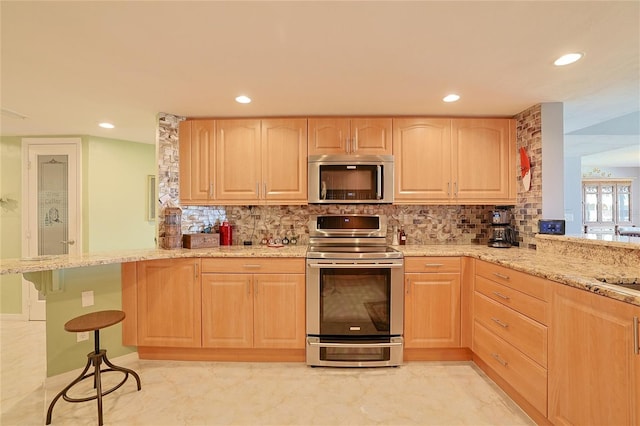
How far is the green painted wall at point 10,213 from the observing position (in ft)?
11.1

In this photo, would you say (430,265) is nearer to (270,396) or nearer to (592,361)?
(592,361)

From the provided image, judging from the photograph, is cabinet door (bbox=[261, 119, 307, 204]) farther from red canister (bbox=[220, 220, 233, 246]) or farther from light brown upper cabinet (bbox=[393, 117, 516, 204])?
light brown upper cabinet (bbox=[393, 117, 516, 204])

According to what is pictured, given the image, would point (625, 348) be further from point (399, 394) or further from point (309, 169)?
point (309, 169)

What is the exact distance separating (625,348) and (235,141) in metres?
2.93

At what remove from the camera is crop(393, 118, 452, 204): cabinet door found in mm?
2771

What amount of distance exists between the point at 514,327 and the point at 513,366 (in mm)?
247

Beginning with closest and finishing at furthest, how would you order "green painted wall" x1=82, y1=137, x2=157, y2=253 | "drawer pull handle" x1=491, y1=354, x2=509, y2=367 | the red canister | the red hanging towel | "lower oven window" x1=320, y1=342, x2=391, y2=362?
"drawer pull handle" x1=491, y1=354, x2=509, y2=367 < "lower oven window" x1=320, y1=342, x2=391, y2=362 < the red hanging towel < the red canister < "green painted wall" x1=82, y1=137, x2=157, y2=253

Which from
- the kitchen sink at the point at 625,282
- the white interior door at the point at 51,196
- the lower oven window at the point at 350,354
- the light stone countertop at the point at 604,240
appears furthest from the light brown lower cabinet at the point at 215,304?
the light stone countertop at the point at 604,240

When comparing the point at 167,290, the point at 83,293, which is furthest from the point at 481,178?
the point at 83,293

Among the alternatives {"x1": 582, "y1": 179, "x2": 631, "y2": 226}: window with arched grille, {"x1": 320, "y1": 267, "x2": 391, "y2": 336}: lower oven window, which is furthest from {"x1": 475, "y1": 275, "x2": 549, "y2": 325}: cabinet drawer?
{"x1": 582, "y1": 179, "x2": 631, "y2": 226}: window with arched grille

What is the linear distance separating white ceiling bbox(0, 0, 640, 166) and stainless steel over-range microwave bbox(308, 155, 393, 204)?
45 cm

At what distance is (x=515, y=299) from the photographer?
1.85 m

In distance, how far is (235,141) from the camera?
2801 mm

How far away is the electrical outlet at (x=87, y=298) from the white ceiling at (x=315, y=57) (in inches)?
62.5
